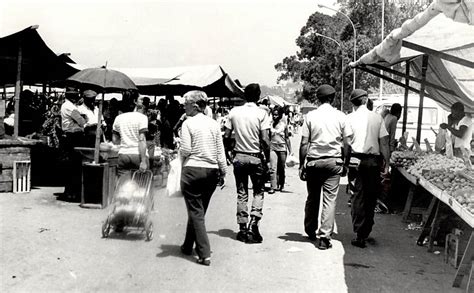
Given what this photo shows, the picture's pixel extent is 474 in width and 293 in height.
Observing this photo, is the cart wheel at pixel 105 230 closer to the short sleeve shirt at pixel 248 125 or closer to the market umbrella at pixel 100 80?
the short sleeve shirt at pixel 248 125

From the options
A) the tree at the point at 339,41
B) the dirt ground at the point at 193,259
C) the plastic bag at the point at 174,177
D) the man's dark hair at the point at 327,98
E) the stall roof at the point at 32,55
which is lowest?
the dirt ground at the point at 193,259

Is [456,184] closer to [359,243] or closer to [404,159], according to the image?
[359,243]

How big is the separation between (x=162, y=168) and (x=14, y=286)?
7.50 metres

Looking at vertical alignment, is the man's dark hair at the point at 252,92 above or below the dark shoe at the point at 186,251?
above

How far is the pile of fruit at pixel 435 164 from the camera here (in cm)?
816

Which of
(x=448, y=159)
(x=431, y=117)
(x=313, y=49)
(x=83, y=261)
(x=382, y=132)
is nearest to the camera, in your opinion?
(x=83, y=261)

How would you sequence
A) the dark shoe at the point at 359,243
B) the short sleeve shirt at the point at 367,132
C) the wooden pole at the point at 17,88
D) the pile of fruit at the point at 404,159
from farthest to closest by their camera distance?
the wooden pole at the point at 17,88 → the pile of fruit at the point at 404,159 → the short sleeve shirt at the point at 367,132 → the dark shoe at the point at 359,243

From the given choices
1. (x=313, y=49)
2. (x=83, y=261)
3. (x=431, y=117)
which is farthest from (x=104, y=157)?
(x=313, y=49)

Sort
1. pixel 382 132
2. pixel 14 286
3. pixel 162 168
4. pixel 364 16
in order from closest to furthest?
pixel 14 286 < pixel 382 132 < pixel 162 168 < pixel 364 16

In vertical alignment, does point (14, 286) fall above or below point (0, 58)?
below

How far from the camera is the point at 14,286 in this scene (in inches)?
211

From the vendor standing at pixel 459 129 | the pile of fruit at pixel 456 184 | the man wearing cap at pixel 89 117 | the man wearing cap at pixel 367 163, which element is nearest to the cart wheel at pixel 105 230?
the man wearing cap at pixel 89 117

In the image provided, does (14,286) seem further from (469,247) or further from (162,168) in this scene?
(162,168)

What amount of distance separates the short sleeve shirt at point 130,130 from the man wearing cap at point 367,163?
3097mm
